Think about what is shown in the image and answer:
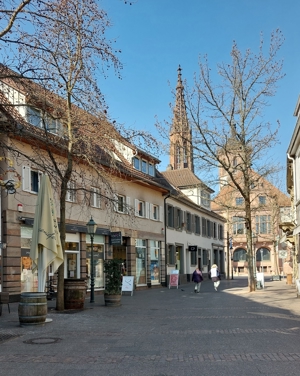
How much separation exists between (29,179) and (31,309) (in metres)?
9.08

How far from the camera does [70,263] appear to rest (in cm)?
2280

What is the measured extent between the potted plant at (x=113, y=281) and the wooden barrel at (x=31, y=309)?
5295 millimetres

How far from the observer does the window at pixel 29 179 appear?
64.5 feet

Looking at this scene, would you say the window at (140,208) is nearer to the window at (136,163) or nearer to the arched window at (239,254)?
the window at (136,163)

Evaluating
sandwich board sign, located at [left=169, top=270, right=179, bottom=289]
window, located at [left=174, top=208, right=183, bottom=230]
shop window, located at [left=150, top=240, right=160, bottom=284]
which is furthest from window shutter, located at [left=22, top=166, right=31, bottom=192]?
window, located at [left=174, top=208, right=183, bottom=230]

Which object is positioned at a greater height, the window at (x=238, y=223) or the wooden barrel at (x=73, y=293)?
the window at (x=238, y=223)

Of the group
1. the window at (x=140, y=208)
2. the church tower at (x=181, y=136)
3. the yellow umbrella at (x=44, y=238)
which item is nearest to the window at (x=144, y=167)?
the window at (x=140, y=208)

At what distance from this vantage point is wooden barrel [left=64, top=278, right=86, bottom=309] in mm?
15695

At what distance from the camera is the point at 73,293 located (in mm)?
15758

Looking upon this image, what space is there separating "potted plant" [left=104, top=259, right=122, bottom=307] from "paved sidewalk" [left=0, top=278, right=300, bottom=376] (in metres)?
2.42

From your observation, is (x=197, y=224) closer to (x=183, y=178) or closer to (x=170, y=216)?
(x=183, y=178)

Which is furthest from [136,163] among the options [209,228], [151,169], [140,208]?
[209,228]

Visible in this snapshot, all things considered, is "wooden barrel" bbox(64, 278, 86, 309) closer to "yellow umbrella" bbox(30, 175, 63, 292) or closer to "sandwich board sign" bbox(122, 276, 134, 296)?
"yellow umbrella" bbox(30, 175, 63, 292)

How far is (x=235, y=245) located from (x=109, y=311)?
2539 inches
